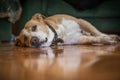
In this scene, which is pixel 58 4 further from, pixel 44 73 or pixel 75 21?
pixel 44 73

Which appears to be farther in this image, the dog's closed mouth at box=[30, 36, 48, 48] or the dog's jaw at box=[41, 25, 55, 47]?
the dog's jaw at box=[41, 25, 55, 47]

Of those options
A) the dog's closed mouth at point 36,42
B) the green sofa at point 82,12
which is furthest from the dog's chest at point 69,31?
the green sofa at point 82,12

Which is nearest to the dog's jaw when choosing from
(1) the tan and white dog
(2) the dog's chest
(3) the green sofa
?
(1) the tan and white dog

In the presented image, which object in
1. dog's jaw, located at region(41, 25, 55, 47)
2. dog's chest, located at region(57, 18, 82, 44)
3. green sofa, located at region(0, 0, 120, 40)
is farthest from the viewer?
green sofa, located at region(0, 0, 120, 40)

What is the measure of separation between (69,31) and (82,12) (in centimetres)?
66

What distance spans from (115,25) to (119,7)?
0.22 m

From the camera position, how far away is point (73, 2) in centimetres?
360

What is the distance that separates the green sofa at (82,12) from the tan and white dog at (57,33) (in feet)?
1.72

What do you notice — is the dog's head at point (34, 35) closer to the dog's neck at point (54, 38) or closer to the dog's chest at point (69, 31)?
the dog's neck at point (54, 38)

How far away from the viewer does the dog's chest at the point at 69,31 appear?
116 inches

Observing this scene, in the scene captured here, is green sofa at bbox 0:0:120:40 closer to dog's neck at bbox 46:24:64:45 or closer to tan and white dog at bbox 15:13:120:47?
tan and white dog at bbox 15:13:120:47

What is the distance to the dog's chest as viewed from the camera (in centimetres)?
296

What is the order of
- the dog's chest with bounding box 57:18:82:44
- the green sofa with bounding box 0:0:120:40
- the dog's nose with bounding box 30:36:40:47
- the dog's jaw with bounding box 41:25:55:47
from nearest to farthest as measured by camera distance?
the dog's nose with bounding box 30:36:40:47, the dog's jaw with bounding box 41:25:55:47, the dog's chest with bounding box 57:18:82:44, the green sofa with bounding box 0:0:120:40

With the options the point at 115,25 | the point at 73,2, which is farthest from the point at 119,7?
the point at 73,2
